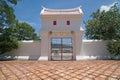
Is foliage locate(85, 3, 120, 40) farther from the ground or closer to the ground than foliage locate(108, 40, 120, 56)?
farther from the ground

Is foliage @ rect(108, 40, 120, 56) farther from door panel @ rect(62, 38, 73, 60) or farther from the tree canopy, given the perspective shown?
the tree canopy

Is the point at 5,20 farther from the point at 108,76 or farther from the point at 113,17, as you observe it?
the point at 108,76

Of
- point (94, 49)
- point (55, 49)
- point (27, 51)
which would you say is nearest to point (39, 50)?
point (27, 51)

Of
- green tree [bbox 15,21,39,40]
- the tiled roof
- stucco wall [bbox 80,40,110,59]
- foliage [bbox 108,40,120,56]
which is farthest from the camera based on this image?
green tree [bbox 15,21,39,40]

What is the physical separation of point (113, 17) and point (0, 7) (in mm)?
9749

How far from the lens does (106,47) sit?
1460 centimetres

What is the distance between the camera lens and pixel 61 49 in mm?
14508

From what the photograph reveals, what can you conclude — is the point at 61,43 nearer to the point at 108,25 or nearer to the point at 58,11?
the point at 58,11

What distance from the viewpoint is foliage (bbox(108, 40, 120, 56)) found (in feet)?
44.4

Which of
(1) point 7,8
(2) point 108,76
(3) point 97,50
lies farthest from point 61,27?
(2) point 108,76

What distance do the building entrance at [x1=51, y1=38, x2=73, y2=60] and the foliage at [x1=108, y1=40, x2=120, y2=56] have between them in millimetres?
3040

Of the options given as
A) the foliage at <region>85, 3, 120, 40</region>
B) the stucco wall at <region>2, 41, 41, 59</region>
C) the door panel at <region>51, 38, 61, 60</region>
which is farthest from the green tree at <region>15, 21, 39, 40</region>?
the door panel at <region>51, 38, 61, 60</region>

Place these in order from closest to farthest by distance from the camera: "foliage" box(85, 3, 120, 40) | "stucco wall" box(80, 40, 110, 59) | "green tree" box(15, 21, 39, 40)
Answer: "stucco wall" box(80, 40, 110, 59), "foliage" box(85, 3, 120, 40), "green tree" box(15, 21, 39, 40)

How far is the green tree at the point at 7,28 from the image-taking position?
44.7ft
